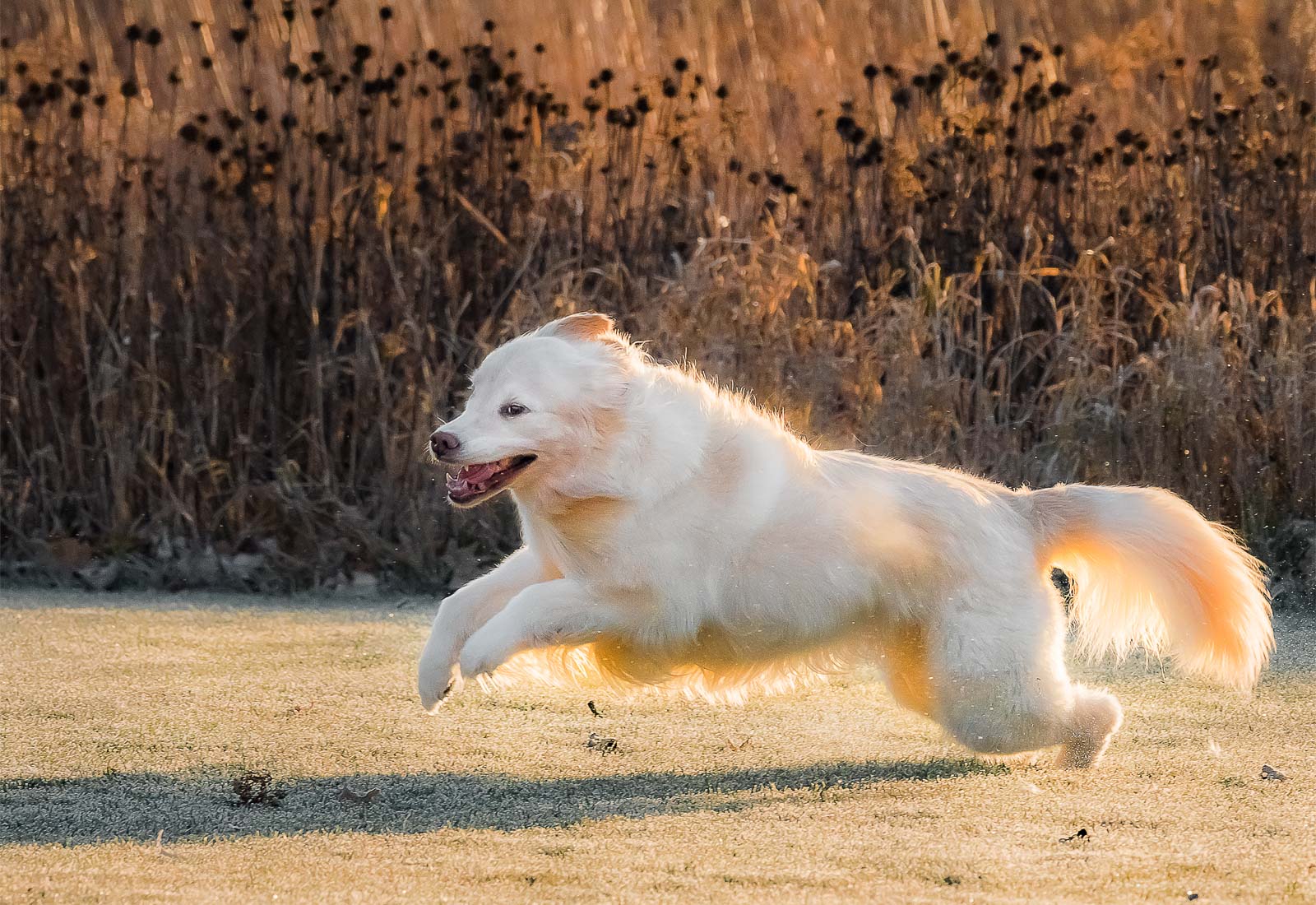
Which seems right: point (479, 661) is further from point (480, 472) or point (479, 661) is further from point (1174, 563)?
point (1174, 563)

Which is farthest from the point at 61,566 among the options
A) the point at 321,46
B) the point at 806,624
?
the point at 806,624

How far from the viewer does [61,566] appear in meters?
7.56

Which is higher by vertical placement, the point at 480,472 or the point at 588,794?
the point at 480,472

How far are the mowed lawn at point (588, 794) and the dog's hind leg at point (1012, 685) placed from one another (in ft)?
0.34

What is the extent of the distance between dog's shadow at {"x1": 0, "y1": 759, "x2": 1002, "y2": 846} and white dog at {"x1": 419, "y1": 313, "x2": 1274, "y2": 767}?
0.27 m

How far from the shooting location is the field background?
7.53m

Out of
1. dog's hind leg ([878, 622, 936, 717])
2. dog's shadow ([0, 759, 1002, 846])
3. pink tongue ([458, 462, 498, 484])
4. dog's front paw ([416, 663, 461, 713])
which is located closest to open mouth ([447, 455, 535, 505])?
pink tongue ([458, 462, 498, 484])

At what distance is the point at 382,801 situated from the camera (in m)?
3.97

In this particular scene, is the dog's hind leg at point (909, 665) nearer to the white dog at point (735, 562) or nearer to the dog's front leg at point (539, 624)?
the white dog at point (735, 562)

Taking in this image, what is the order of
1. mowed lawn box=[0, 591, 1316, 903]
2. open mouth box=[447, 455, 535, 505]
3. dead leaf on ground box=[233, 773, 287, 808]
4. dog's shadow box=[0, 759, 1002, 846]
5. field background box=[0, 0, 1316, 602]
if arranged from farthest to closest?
1. field background box=[0, 0, 1316, 602]
2. open mouth box=[447, 455, 535, 505]
3. dead leaf on ground box=[233, 773, 287, 808]
4. dog's shadow box=[0, 759, 1002, 846]
5. mowed lawn box=[0, 591, 1316, 903]

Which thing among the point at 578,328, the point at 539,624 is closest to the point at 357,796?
the point at 539,624

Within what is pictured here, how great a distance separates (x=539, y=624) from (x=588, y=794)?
0.41 m

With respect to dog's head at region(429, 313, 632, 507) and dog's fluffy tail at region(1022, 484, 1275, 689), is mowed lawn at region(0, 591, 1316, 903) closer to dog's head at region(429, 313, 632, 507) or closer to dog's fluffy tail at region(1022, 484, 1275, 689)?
dog's fluffy tail at region(1022, 484, 1275, 689)

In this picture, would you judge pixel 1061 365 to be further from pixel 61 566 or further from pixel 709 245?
pixel 61 566
